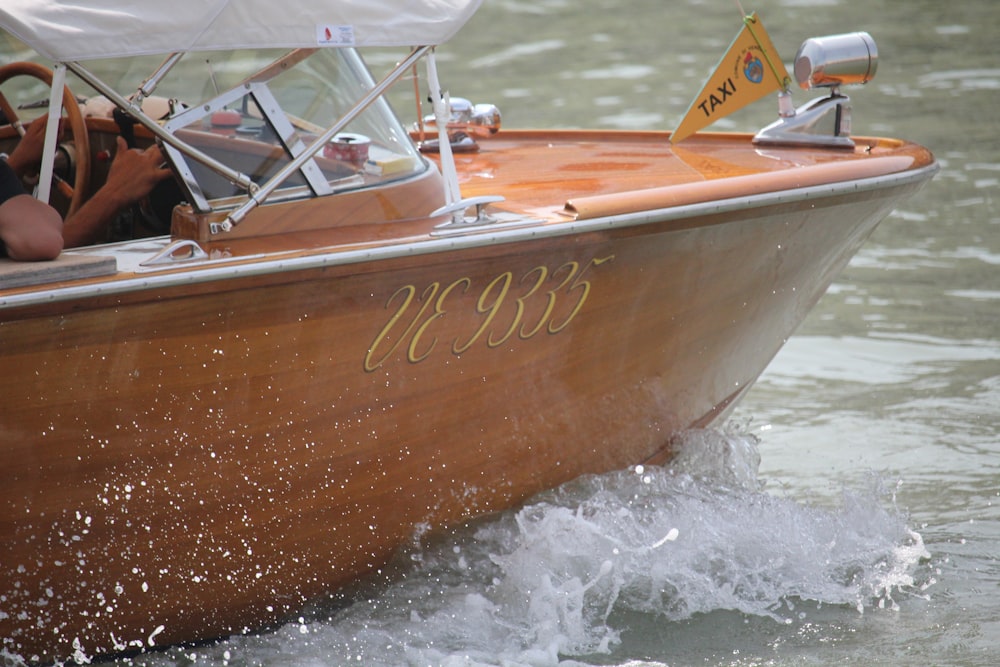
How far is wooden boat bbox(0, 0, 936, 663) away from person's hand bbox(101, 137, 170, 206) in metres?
0.10

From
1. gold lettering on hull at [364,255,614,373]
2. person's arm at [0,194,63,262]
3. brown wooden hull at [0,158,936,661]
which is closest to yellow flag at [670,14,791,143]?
brown wooden hull at [0,158,936,661]

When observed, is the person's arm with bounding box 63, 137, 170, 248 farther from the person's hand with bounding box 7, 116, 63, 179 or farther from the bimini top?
A: the bimini top

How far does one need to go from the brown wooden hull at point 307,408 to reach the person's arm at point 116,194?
55 cm

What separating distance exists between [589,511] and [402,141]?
4.03 ft

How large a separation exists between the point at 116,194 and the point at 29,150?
18.9 inches

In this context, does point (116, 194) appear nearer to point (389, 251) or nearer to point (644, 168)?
point (389, 251)

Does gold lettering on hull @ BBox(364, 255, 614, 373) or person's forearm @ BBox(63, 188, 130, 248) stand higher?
person's forearm @ BBox(63, 188, 130, 248)

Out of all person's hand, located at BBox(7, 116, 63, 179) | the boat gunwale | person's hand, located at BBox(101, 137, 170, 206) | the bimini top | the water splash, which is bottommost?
the water splash

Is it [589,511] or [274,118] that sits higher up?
[274,118]

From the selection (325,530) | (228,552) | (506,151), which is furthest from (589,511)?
(506,151)

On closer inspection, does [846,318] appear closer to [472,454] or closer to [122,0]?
[472,454]

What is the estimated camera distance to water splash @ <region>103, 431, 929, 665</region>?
3.20 metres

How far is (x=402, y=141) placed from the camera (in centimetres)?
340

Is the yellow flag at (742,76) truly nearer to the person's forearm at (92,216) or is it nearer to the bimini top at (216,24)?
the bimini top at (216,24)
